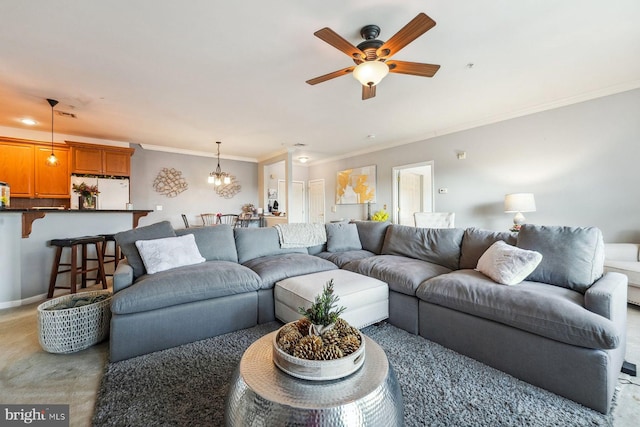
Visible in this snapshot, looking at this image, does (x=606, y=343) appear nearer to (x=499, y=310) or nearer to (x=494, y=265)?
(x=499, y=310)

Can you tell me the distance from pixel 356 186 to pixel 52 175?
617 cm

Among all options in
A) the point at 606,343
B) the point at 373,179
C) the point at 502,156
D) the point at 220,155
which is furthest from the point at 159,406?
the point at 220,155

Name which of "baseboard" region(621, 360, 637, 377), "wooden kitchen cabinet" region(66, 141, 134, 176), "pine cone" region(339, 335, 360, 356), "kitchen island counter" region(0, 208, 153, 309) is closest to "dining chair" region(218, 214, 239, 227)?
"wooden kitchen cabinet" region(66, 141, 134, 176)

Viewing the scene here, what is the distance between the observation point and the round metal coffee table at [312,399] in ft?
2.94

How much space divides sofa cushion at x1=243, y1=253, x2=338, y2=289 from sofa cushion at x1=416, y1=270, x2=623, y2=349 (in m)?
1.08

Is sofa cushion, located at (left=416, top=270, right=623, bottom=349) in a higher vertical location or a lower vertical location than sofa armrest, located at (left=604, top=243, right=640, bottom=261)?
lower

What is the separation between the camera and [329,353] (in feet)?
3.53

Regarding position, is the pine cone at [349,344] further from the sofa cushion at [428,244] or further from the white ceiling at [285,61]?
the white ceiling at [285,61]

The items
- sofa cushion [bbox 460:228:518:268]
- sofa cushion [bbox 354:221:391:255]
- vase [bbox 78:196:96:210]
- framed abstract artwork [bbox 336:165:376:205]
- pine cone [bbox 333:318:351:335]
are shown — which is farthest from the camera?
framed abstract artwork [bbox 336:165:376:205]

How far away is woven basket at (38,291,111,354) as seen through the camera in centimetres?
192

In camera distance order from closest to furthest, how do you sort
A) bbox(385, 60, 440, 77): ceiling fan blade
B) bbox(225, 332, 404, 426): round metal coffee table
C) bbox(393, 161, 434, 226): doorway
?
bbox(225, 332, 404, 426): round metal coffee table
bbox(385, 60, 440, 77): ceiling fan blade
bbox(393, 161, 434, 226): doorway

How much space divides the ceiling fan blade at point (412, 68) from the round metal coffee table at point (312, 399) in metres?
2.17

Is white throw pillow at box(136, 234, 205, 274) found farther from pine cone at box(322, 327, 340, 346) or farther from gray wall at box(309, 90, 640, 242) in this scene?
gray wall at box(309, 90, 640, 242)

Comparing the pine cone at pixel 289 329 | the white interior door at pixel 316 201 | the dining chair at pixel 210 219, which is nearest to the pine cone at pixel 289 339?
the pine cone at pixel 289 329
